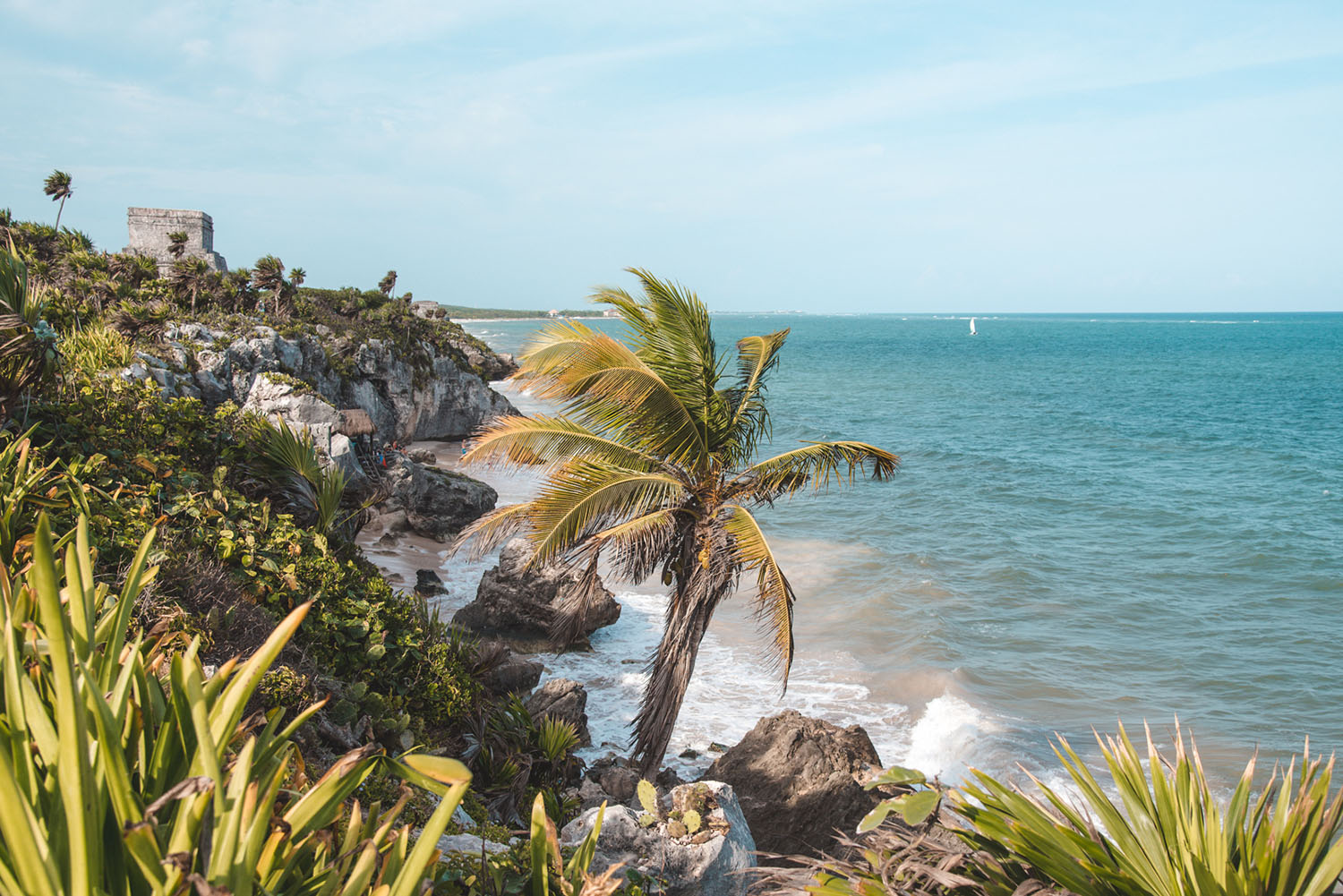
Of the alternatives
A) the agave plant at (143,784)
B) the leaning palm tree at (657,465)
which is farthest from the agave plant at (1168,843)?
the leaning palm tree at (657,465)

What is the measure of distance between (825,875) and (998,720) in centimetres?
1000

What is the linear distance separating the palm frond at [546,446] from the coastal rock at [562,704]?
3.56 meters

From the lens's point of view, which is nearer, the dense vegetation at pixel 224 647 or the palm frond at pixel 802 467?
the dense vegetation at pixel 224 647

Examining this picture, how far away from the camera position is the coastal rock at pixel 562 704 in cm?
988

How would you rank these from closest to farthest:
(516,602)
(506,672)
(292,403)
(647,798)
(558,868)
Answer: (558,868), (647,798), (506,672), (516,602), (292,403)

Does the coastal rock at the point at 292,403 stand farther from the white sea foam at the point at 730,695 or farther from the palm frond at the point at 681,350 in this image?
the palm frond at the point at 681,350

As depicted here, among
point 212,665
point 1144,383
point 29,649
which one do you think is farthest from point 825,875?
point 1144,383

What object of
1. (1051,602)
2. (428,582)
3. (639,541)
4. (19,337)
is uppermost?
(19,337)

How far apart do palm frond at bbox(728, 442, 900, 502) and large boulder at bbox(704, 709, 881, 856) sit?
2792 millimetres

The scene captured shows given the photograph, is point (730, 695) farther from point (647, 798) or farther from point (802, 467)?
point (647, 798)

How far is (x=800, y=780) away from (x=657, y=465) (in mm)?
3666

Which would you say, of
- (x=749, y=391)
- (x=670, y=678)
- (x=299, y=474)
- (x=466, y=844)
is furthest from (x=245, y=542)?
(x=749, y=391)

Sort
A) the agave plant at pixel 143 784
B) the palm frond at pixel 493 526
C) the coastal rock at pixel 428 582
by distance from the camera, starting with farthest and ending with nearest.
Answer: the coastal rock at pixel 428 582, the palm frond at pixel 493 526, the agave plant at pixel 143 784

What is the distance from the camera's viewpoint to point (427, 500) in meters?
18.6
